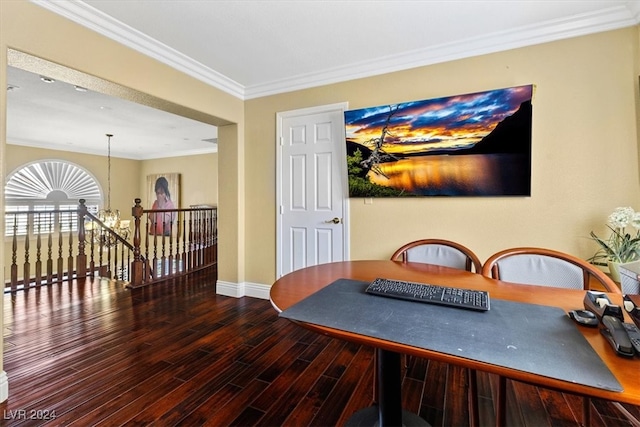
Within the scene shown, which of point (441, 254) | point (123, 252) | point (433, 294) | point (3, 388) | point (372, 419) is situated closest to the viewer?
point (433, 294)

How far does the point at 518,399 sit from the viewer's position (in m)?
1.68

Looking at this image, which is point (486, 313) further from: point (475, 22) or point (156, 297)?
point (156, 297)

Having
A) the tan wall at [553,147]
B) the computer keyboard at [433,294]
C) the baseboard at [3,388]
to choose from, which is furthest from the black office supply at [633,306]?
the baseboard at [3,388]

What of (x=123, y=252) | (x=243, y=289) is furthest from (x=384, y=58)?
(x=123, y=252)

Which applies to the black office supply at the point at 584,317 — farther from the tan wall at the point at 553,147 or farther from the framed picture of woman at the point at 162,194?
the framed picture of woman at the point at 162,194

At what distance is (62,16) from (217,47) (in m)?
1.05

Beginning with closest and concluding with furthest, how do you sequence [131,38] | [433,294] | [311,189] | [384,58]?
[433,294] < [131,38] < [384,58] < [311,189]

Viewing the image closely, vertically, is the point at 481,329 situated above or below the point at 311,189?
below

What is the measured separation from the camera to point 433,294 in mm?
1155

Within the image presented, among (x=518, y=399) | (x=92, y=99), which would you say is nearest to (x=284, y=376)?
(x=518, y=399)

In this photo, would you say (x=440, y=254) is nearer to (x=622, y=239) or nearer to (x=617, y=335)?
(x=622, y=239)

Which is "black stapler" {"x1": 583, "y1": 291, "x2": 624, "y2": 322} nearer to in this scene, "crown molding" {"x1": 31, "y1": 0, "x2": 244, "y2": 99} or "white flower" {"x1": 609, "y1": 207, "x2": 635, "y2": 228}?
"white flower" {"x1": 609, "y1": 207, "x2": 635, "y2": 228}

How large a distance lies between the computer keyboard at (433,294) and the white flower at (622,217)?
1.54 metres

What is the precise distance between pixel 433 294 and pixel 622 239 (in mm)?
1792
